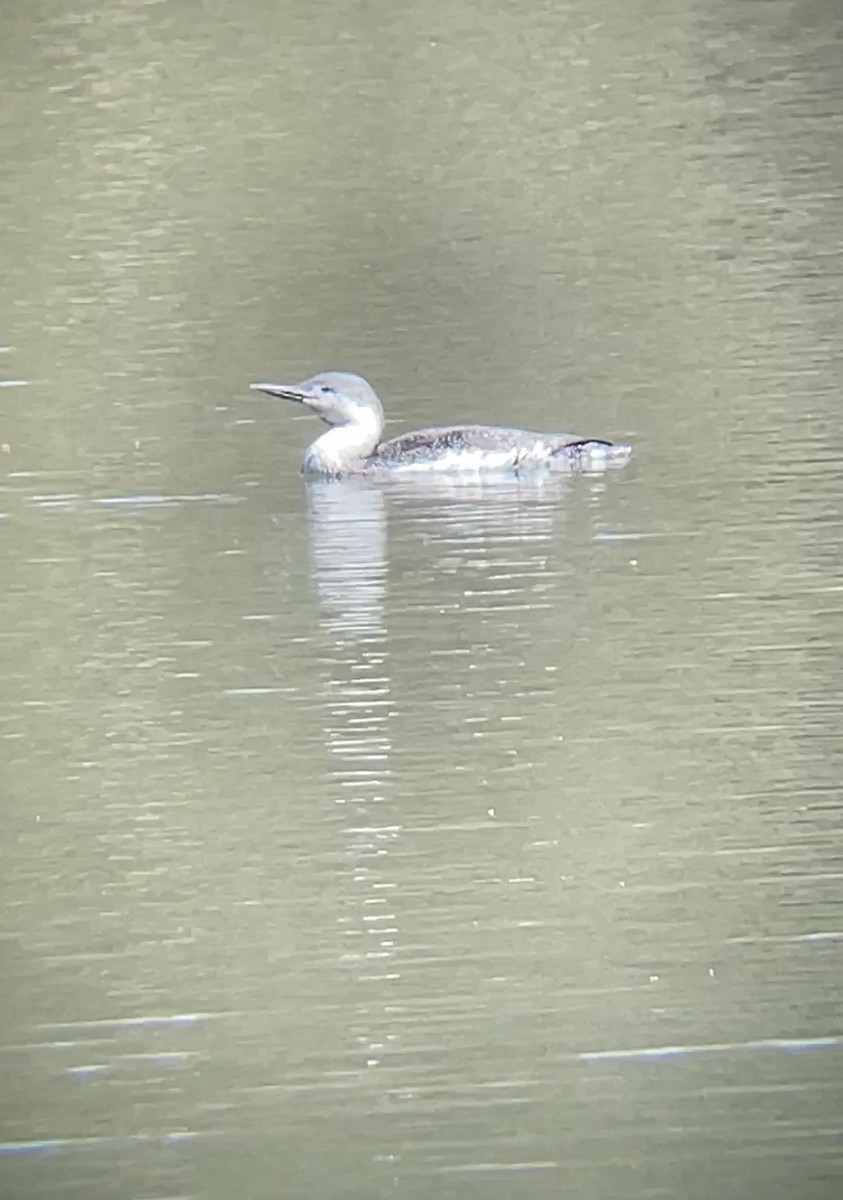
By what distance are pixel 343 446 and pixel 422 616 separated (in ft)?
0.43

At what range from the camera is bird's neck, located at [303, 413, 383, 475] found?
33.4 inches

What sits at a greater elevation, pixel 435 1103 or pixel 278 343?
pixel 278 343

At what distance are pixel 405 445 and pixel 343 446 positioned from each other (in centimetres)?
4

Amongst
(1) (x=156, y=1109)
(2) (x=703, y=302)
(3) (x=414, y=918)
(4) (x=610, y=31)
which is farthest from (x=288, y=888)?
(4) (x=610, y=31)

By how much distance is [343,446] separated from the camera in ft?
2.81

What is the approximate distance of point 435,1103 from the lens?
0.91 meters

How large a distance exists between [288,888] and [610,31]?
2.07ft

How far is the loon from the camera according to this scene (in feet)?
2.78

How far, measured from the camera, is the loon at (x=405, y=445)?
0.85m

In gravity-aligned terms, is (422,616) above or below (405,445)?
below

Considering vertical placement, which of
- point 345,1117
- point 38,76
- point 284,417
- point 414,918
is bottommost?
point 345,1117

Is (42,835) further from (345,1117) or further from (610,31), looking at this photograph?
(610,31)

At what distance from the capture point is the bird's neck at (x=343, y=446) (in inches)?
33.4

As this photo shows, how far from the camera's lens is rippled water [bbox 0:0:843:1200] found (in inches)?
32.7
